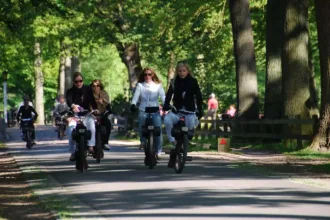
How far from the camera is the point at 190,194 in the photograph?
1248 cm

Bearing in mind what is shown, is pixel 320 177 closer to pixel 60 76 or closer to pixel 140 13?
pixel 140 13

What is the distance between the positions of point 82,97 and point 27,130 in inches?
570

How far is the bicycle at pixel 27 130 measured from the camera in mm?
32156

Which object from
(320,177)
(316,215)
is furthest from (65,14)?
→ (316,215)

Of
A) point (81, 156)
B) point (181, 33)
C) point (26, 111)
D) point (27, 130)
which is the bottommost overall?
point (81, 156)

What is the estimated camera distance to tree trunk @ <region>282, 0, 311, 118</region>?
83.9 ft

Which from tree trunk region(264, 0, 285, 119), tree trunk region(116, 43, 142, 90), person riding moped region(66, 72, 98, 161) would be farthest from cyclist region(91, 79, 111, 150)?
tree trunk region(116, 43, 142, 90)

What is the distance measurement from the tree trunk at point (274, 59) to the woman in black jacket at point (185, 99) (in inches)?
491

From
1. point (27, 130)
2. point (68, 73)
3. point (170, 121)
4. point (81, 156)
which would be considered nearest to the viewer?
point (170, 121)

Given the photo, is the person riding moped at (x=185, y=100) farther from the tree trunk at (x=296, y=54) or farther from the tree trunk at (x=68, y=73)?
the tree trunk at (x=68, y=73)

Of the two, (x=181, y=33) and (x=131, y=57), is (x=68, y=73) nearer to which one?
(x=131, y=57)

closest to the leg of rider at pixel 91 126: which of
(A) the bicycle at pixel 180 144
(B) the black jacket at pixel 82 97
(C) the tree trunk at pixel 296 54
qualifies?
(B) the black jacket at pixel 82 97

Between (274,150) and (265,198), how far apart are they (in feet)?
45.8

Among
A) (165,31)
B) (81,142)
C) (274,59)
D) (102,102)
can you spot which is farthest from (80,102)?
(165,31)
